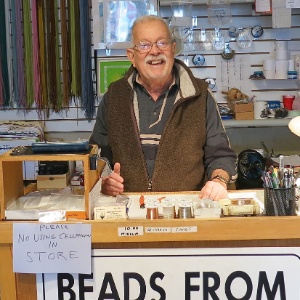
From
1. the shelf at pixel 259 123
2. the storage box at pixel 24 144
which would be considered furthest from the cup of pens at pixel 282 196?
the storage box at pixel 24 144

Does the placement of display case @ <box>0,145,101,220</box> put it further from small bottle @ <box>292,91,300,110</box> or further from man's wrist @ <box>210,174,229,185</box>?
small bottle @ <box>292,91,300,110</box>

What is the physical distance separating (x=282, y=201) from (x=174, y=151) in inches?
34.7

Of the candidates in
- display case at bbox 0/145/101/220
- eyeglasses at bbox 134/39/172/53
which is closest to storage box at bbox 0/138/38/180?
eyeglasses at bbox 134/39/172/53

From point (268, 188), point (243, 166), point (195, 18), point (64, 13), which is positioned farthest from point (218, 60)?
point (268, 188)

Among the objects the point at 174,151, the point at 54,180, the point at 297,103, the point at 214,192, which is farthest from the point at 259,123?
the point at 214,192

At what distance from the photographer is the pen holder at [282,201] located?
1736 millimetres

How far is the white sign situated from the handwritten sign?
45 mm

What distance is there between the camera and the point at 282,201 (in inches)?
68.4

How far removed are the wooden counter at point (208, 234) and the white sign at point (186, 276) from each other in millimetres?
20

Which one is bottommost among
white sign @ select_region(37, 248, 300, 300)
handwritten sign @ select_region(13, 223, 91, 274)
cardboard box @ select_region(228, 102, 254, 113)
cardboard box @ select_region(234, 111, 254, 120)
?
white sign @ select_region(37, 248, 300, 300)

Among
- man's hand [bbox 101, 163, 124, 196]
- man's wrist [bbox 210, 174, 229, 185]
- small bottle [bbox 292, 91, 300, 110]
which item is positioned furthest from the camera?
small bottle [bbox 292, 91, 300, 110]

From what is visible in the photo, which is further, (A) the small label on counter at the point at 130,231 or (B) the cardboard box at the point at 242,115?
(B) the cardboard box at the point at 242,115

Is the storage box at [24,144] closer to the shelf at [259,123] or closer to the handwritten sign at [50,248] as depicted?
the shelf at [259,123]

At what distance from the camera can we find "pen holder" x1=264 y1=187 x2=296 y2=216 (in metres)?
1.74
